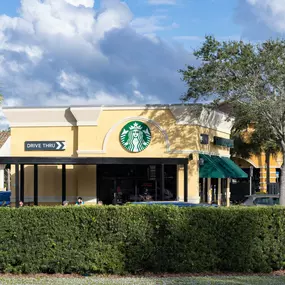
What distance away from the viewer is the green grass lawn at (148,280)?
13.7 metres

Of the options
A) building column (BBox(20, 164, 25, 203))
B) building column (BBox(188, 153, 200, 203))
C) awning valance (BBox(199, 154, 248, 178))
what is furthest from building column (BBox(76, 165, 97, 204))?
awning valance (BBox(199, 154, 248, 178))

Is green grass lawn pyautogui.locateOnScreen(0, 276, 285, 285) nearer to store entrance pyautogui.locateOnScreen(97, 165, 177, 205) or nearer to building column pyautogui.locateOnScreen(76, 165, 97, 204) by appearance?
building column pyautogui.locateOnScreen(76, 165, 97, 204)

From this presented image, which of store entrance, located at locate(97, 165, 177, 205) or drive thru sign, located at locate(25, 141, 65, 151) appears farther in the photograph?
store entrance, located at locate(97, 165, 177, 205)

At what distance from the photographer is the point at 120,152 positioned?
33062 millimetres

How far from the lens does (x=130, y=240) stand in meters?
14.9

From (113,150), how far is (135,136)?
4.49 feet

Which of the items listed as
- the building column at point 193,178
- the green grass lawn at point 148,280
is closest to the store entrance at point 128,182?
the building column at point 193,178

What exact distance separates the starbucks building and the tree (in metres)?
1.56

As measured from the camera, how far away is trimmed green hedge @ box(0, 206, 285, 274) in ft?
48.5

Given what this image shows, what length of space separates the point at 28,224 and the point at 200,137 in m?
19.6

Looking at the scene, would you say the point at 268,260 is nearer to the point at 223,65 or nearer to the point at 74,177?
the point at 223,65

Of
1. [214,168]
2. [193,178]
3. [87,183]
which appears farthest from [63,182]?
[214,168]

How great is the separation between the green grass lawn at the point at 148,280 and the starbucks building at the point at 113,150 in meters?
17.4

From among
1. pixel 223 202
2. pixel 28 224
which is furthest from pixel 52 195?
pixel 28 224
